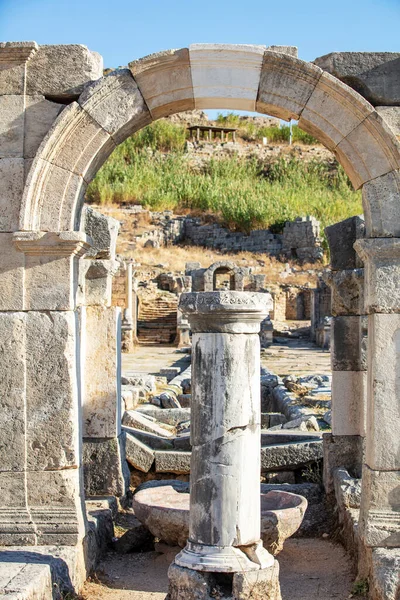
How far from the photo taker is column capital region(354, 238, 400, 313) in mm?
5812

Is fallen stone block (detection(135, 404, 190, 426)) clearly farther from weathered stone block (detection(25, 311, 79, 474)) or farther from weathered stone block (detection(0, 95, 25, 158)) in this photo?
weathered stone block (detection(0, 95, 25, 158))

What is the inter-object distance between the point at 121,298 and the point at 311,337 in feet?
27.3

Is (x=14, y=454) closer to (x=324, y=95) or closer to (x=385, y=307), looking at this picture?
(x=385, y=307)

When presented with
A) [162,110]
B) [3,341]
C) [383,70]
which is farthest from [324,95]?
[3,341]

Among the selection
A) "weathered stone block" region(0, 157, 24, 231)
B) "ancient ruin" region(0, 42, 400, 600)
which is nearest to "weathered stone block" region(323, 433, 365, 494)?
"ancient ruin" region(0, 42, 400, 600)

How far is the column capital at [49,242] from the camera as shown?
229 inches

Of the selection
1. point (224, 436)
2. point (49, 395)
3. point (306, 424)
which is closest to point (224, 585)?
point (224, 436)

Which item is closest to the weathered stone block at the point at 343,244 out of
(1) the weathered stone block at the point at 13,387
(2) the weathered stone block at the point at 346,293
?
(2) the weathered stone block at the point at 346,293

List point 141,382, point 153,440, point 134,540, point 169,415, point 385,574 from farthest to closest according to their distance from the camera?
point 141,382 → point 169,415 → point 153,440 → point 134,540 → point 385,574

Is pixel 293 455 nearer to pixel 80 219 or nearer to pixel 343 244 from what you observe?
pixel 343 244

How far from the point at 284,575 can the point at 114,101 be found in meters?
3.81

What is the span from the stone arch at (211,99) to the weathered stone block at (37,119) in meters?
0.19

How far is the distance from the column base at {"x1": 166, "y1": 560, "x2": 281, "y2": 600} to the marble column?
2.6 inches

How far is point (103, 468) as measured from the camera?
7.60 metres
